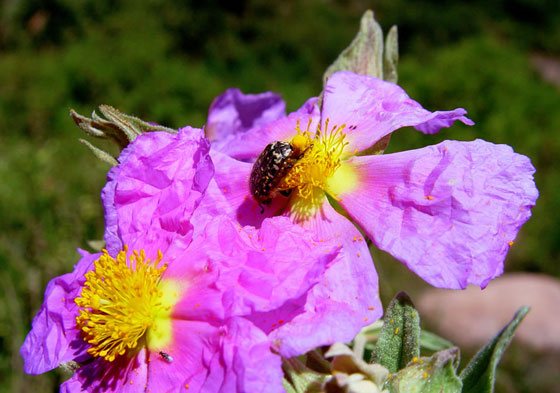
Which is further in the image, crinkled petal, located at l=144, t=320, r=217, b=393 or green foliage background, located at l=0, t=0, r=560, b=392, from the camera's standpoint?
green foliage background, located at l=0, t=0, r=560, b=392

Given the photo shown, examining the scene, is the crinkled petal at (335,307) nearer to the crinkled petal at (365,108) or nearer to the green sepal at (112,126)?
the crinkled petal at (365,108)

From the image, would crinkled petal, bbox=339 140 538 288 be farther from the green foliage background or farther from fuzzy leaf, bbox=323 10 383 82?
the green foliage background

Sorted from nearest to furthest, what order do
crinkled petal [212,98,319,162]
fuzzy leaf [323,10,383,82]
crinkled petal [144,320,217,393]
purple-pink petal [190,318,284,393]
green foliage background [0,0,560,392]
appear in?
purple-pink petal [190,318,284,393], crinkled petal [144,320,217,393], crinkled petal [212,98,319,162], fuzzy leaf [323,10,383,82], green foliage background [0,0,560,392]

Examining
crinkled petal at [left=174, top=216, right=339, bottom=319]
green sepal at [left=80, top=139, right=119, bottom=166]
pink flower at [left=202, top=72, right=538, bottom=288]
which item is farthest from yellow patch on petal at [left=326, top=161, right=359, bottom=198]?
green sepal at [left=80, top=139, right=119, bottom=166]

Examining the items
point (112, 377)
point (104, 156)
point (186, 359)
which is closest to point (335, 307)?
point (186, 359)

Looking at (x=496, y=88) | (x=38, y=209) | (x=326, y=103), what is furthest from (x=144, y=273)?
(x=496, y=88)

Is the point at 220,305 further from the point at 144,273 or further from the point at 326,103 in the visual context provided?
the point at 326,103

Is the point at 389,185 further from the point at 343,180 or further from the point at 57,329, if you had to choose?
the point at 57,329
